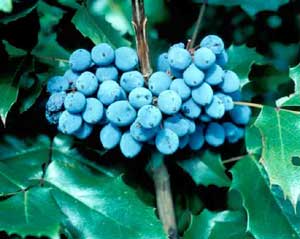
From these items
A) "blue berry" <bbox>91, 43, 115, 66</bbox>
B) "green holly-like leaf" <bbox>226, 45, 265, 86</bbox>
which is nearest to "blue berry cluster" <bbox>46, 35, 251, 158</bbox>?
"blue berry" <bbox>91, 43, 115, 66</bbox>

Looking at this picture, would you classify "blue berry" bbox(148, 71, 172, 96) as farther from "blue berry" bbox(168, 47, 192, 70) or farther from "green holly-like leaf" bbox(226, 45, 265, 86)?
"green holly-like leaf" bbox(226, 45, 265, 86)

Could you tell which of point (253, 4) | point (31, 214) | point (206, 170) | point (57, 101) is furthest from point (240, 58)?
point (31, 214)

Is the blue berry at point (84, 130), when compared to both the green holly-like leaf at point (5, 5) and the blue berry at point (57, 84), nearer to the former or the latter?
the blue berry at point (57, 84)

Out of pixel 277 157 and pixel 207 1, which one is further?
pixel 207 1

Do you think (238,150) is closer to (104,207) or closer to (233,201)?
(233,201)

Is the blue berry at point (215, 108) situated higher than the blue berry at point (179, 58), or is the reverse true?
the blue berry at point (179, 58)

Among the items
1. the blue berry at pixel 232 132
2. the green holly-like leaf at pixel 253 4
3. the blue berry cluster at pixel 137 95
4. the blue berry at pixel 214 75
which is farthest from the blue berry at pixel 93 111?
the green holly-like leaf at pixel 253 4

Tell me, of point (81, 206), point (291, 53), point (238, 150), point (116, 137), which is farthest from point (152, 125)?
point (291, 53)
